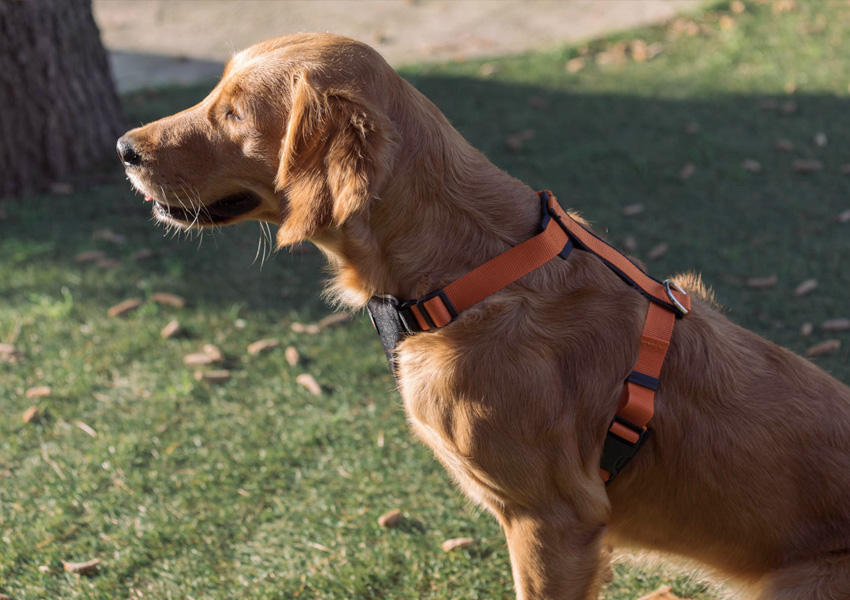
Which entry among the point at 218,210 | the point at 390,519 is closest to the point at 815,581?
the point at 390,519

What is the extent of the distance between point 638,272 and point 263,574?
6.72ft

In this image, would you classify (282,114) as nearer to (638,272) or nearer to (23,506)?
(638,272)

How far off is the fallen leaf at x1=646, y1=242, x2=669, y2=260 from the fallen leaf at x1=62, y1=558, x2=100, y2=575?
4.06 metres

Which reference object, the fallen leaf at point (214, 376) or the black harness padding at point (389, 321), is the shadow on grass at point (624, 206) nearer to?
the fallen leaf at point (214, 376)

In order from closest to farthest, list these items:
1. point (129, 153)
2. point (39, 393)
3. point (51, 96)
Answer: point (129, 153) → point (39, 393) → point (51, 96)

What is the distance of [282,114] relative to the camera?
2.48 m

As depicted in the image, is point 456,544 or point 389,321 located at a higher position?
point 389,321

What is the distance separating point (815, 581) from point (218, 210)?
7.52 feet

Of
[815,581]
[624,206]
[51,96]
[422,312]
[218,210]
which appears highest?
[218,210]

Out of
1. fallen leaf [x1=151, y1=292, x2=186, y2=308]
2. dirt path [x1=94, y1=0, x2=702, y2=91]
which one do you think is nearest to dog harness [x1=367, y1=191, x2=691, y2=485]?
fallen leaf [x1=151, y1=292, x2=186, y2=308]

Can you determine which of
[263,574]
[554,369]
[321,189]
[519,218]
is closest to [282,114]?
[321,189]

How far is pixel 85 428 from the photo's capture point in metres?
4.08

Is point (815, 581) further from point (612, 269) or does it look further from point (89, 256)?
point (89, 256)

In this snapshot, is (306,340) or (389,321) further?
(306,340)
